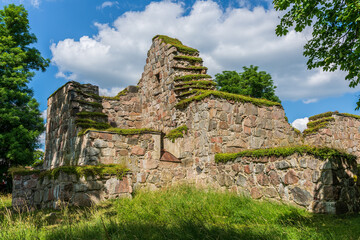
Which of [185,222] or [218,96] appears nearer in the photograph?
[185,222]

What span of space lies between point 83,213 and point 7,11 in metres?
16.2

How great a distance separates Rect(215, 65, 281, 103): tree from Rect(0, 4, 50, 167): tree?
50.6 ft

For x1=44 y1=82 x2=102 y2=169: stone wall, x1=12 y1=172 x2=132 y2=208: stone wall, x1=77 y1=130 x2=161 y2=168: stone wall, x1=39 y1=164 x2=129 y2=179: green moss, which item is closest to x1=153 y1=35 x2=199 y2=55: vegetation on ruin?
x1=44 y1=82 x2=102 y2=169: stone wall

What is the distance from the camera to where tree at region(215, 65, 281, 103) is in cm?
2542

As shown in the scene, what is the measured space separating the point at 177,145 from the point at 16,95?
11.1 metres

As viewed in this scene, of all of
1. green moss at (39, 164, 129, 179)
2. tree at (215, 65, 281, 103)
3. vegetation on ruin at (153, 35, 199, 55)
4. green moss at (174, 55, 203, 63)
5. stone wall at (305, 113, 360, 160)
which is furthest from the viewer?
tree at (215, 65, 281, 103)

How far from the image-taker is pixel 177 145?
32.1 feet

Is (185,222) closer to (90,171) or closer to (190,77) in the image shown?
(90,171)

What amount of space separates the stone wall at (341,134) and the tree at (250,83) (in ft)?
33.7

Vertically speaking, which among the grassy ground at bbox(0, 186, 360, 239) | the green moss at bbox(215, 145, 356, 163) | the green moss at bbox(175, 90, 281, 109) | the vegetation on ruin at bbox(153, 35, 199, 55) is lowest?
the grassy ground at bbox(0, 186, 360, 239)

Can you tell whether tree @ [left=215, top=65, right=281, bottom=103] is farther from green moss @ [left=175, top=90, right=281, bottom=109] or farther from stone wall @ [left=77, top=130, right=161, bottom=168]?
stone wall @ [left=77, top=130, right=161, bottom=168]

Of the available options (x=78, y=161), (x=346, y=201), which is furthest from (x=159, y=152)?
(x=346, y=201)

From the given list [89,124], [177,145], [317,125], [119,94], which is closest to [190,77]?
[177,145]

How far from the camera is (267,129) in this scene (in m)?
9.91
